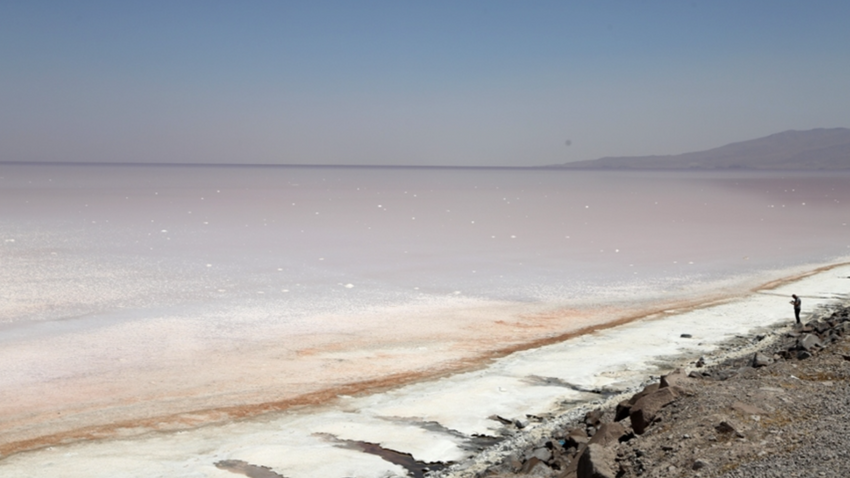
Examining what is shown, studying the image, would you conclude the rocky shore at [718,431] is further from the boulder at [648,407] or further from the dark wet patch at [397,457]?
the dark wet patch at [397,457]

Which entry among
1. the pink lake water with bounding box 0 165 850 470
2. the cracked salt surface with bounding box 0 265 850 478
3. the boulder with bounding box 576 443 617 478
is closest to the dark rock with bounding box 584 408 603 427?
the cracked salt surface with bounding box 0 265 850 478

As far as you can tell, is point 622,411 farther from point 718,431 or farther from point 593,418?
point 718,431

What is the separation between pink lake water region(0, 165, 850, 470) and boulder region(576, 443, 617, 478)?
3347 mm

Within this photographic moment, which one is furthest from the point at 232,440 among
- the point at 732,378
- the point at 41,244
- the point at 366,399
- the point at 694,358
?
the point at 41,244

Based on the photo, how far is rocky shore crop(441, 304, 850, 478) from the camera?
4.42m

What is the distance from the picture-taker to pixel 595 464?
4.53 metres

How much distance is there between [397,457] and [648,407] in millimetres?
1810

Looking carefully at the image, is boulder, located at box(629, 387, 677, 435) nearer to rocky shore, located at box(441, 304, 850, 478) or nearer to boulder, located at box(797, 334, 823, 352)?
rocky shore, located at box(441, 304, 850, 478)

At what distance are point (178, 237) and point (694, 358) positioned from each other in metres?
15.1

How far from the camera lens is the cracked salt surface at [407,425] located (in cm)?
579

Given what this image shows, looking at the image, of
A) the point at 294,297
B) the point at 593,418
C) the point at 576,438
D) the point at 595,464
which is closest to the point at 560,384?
the point at 593,418

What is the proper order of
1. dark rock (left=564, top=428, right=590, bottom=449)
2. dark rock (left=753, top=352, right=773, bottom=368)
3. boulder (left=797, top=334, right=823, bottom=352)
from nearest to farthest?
dark rock (left=564, top=428, right=590, bottom=449), dark rock (left=753, top=352, right=773, bottom=368), boulder (left=797, top=334, right=823, bottom=352)

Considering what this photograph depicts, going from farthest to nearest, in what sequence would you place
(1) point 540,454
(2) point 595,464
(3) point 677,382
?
(3) point 677,382 → (1) point 540,454 → (2) point 595,464

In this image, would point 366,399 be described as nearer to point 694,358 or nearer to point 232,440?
point 232,440
